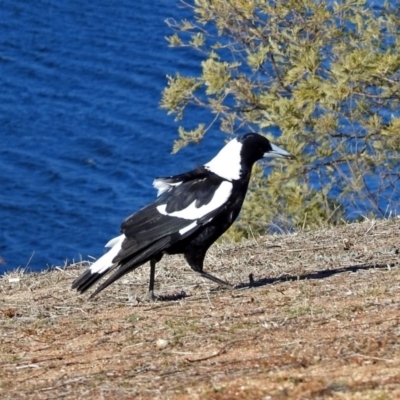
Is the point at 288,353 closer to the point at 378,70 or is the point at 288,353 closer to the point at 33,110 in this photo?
the point at 378,70

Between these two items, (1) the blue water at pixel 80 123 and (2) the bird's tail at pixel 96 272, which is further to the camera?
(1) the blue water at pixel 80 123

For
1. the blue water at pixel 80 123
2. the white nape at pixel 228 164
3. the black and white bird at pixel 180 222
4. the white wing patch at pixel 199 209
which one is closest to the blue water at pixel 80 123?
the blue water at pixel 80 123

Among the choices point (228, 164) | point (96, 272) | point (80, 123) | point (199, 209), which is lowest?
point (80, 123)

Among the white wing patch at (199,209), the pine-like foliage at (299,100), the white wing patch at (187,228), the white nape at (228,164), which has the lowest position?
the pine-like foliage at (299,100)

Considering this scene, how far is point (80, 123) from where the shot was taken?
21219 mm

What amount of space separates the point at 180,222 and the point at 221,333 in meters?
1.49

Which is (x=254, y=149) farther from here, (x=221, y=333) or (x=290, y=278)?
(x=221, y=333)

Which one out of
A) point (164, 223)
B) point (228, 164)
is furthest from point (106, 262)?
point (228, 164)

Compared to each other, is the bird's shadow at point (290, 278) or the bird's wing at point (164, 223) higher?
the bird's wing at point (164, 223)

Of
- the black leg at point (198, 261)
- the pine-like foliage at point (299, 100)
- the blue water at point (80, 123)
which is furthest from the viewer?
the blue water at point (80, 123)

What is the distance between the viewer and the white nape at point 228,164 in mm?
7453

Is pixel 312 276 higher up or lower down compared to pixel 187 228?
lower down

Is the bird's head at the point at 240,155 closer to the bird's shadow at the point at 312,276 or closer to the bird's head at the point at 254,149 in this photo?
the bird's head at the point at 254,149

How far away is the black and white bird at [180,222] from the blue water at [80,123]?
887cm
